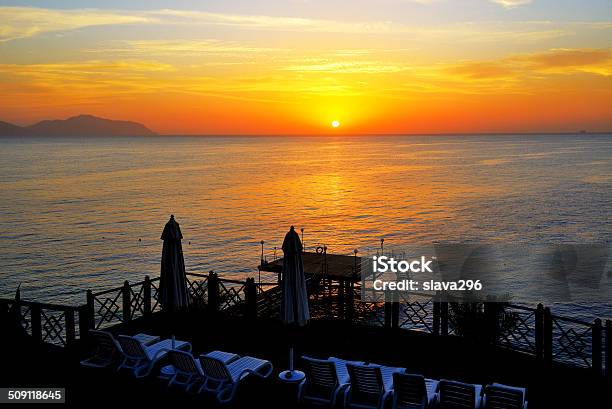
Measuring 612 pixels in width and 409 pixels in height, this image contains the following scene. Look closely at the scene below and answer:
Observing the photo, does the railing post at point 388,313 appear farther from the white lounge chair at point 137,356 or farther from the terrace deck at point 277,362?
the white lounge chair at point 137,356

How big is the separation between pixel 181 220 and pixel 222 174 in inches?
2659

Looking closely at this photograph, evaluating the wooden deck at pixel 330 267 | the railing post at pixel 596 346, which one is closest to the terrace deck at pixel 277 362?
the railing post at pixel 596 346

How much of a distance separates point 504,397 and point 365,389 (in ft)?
7.75

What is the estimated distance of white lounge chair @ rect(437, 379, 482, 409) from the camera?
27.6ft

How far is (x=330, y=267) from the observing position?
96.1 feet

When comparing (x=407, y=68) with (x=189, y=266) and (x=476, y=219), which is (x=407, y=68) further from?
(x=189, y=266)

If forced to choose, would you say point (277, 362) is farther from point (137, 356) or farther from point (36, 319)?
point (36, 319)

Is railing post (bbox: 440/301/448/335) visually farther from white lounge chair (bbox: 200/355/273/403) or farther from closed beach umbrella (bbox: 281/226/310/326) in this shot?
white lounge chair (bbox: 200/355/273/403)

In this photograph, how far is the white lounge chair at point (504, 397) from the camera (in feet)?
26.6

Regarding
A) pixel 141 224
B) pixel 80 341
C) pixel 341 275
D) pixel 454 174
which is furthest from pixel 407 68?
pixel 80 341

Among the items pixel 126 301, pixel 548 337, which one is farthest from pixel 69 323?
pixel 548 337

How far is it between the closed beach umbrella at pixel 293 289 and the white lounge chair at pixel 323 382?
149 centimetres

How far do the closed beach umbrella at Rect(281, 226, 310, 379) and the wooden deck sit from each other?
1710cm

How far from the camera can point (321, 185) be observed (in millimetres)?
100688
